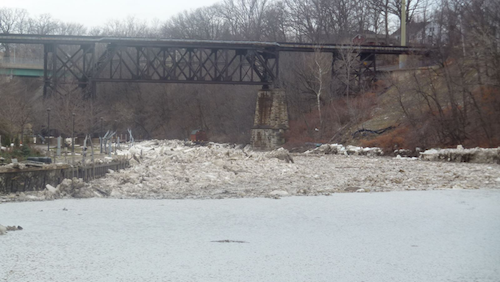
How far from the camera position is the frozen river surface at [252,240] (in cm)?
895

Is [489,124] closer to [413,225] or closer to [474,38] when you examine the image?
[474,38]

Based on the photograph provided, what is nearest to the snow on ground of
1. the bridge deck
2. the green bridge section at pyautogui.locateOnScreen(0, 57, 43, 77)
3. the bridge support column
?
the bridge deck

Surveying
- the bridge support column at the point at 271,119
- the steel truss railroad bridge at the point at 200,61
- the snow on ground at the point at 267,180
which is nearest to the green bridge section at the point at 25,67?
the steel truss railroad bridge at the point at 200,61

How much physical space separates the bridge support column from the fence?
33.0 m

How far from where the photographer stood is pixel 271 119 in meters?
56.2

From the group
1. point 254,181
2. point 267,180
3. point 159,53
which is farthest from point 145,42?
point 254,181

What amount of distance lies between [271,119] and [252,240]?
45.1m

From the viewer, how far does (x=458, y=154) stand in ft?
112

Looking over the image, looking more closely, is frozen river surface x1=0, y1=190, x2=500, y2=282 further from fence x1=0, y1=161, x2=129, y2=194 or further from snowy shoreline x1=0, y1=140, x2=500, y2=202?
fence x1=0, y1=161, x2=129, y2=194

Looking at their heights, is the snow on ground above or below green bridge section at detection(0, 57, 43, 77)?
below

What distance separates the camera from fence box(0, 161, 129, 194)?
2038 centimetres

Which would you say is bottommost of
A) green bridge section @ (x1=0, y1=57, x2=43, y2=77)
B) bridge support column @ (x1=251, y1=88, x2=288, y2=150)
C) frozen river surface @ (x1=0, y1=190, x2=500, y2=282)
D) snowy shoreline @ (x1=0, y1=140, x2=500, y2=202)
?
frozen river surface @ (x1=0, y1=190, x2=500, y2=282)

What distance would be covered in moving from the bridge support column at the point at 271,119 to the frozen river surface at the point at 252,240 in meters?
39.2

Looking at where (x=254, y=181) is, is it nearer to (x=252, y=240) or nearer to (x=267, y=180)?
(x=267, y=180)
